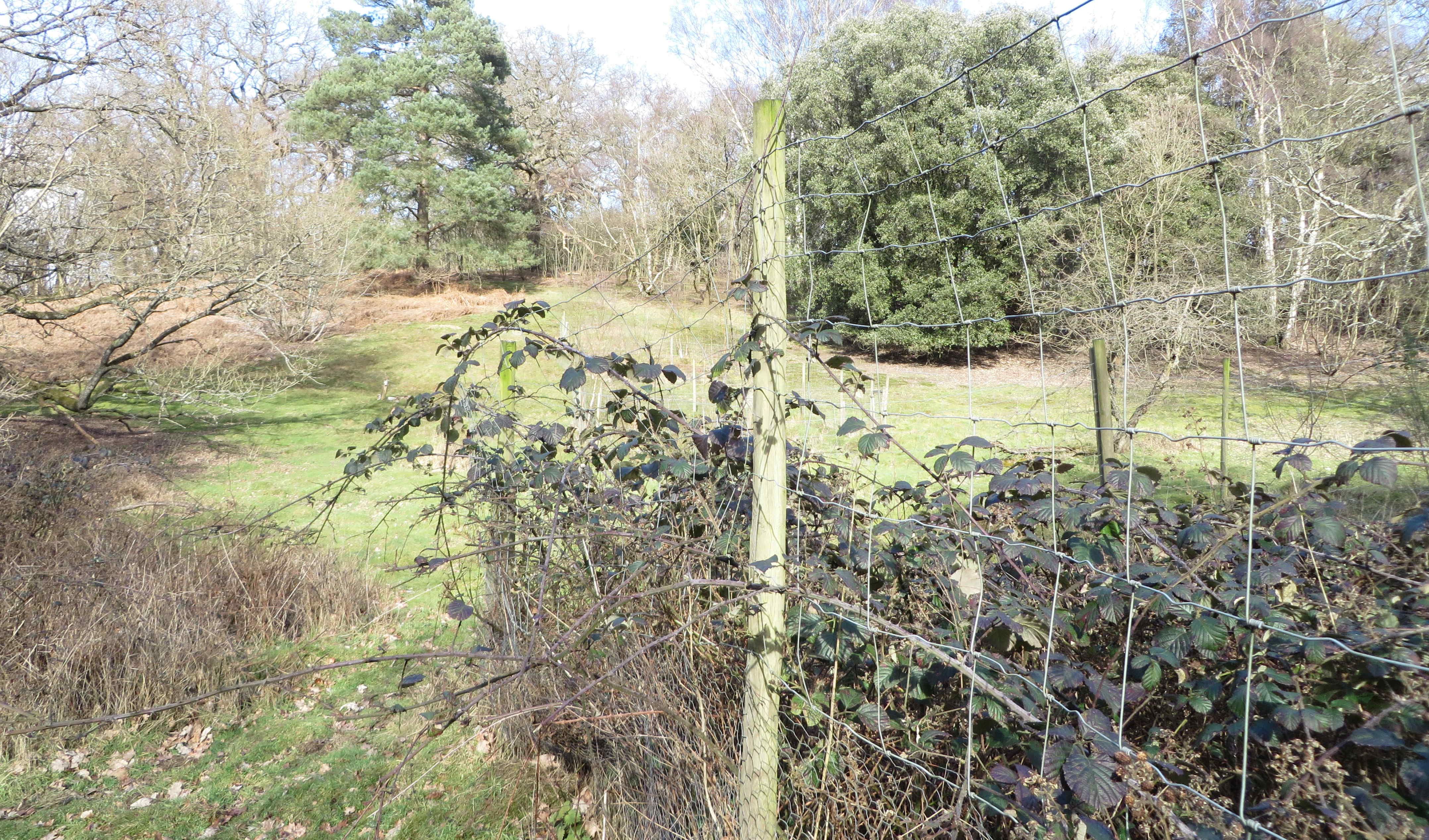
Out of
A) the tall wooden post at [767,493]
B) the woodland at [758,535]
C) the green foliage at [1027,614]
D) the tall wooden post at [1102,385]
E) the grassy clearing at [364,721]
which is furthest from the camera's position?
the tall wooden post at [1102,385]

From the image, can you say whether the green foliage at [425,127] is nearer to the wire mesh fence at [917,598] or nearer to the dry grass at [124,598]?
the dry grass at [124,598]

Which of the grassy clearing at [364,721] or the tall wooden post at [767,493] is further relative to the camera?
the grassy clearing at [364,721]

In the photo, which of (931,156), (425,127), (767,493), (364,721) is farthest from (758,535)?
(425,127)

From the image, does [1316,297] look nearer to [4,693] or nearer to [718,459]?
[718,459]

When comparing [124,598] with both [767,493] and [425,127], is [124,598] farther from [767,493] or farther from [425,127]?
[425,127]

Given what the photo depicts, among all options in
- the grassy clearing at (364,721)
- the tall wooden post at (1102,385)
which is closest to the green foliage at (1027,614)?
the grassy clearing at (364,721)

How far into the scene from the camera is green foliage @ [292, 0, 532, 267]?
22.8 metres

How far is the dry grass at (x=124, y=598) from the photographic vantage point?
3469 mm

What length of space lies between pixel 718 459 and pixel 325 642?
3335 millimetres

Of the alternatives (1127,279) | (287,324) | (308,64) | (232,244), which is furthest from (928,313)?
(308,64)

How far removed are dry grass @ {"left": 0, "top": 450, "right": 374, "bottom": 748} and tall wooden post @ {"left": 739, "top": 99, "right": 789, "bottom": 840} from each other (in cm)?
295

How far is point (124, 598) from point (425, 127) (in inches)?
865

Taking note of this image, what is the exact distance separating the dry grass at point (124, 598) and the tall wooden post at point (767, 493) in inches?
116

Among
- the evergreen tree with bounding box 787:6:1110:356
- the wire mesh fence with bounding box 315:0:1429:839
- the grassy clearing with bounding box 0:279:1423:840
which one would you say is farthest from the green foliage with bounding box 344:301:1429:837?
the evergreen tree with bounding box 787:6:1110:356
